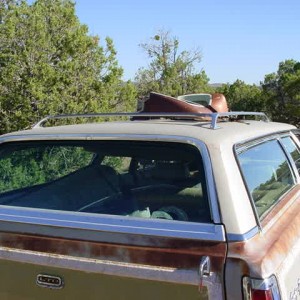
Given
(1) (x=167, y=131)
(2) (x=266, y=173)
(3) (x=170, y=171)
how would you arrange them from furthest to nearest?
(2) (x=266, y=173), (3) (x=170, y=171), (1) (x=167, y=131)

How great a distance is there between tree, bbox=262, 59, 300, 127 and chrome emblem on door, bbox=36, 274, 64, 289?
1645 centimetres

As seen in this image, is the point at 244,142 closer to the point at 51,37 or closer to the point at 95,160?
the point at 95,160

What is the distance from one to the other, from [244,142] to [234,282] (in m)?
0.93

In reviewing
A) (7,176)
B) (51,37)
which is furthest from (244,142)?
(51,37)

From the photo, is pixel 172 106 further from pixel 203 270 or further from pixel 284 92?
pixel 284 92

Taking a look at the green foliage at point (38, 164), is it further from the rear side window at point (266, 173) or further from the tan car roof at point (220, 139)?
the rear side window at point (266, 173)

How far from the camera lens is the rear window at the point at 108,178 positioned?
2529 mm

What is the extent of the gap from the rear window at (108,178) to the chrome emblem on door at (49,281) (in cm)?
48

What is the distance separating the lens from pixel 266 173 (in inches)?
118

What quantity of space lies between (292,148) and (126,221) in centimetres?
215

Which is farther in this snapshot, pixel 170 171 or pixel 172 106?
pixel 172 106

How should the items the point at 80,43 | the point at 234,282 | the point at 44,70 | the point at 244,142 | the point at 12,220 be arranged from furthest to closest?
the point at 80,43 < the point at 44,70 < the point at 244,142 < the point at 12,220 < the point at 234,282

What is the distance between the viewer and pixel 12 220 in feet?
7.91

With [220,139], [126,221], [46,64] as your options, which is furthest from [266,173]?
[46,64]
